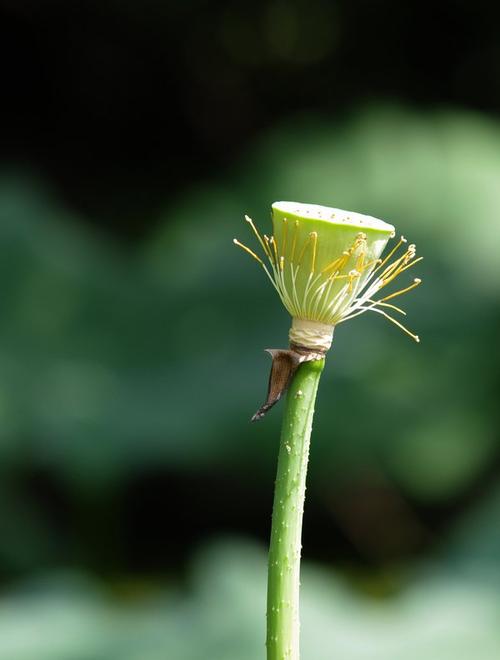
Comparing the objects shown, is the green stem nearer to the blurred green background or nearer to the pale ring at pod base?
the pale ring at pod base

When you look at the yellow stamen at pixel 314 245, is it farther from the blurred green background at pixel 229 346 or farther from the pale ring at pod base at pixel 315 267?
the blurred green background at pixel 229 346

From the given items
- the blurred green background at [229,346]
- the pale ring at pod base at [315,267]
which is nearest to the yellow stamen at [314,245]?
the pale ring at pod base at [315,267]

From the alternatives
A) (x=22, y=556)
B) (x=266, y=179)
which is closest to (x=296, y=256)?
(x=22, y=556)

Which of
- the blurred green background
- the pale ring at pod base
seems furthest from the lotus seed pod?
the blurred green background

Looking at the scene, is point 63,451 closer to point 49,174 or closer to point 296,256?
point 49,174

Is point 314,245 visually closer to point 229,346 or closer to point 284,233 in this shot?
point 284,233
